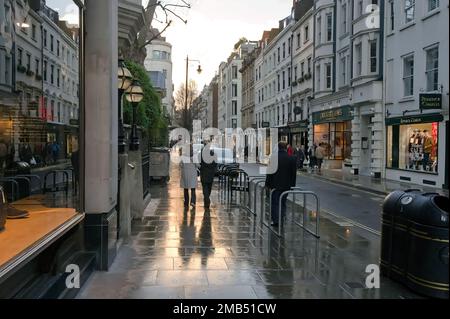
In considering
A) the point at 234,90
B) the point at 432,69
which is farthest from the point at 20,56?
the point at 234,90

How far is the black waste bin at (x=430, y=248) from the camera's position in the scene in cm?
559

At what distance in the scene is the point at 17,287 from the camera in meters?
4.68

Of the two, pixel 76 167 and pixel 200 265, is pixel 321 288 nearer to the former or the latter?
pixel 200 265

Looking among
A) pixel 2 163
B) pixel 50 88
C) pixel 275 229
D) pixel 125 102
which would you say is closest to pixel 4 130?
pixel 2 163

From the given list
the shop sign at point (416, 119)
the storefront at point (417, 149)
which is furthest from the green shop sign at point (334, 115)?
the shop sign at point (416, 119)

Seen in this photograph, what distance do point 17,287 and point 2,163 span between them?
1.34 meters

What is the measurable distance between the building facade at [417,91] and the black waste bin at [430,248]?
1429 cm

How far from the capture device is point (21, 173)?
220 inches

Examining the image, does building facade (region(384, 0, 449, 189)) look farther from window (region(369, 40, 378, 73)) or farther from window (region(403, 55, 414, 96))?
window (region(369, 40, 378, 73))

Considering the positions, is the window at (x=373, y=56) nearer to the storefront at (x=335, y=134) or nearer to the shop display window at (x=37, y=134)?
the storefront at (x=335, y=134)

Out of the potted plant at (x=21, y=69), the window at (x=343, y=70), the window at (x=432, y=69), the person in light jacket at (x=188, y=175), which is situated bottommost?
the person in light jacket at (x=188, y=175)

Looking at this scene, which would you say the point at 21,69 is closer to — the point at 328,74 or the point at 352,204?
the point at 352,204

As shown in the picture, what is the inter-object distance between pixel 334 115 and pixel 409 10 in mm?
10402
